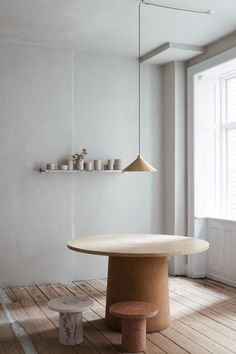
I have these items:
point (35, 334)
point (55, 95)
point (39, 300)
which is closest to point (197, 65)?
point (55, 95)

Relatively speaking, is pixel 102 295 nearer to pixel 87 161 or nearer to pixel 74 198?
pixel 74 198

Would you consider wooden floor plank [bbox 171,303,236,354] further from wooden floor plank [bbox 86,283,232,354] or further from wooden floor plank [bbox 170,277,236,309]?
wooden floor plank [bbox 170,277,236,309]

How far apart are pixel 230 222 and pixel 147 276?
2.06 meters

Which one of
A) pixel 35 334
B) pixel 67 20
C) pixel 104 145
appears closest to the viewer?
pixel 35 334

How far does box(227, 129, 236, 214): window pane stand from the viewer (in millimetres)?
6273

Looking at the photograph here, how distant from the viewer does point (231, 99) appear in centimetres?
634

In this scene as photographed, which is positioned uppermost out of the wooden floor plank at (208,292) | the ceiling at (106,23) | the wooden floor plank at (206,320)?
the ceiling at (106,23)

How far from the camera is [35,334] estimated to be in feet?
13.1

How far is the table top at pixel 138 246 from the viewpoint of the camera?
374 centimetres

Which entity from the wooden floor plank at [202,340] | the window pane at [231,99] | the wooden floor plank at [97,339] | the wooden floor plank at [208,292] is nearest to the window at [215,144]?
the window pane at [231,99]

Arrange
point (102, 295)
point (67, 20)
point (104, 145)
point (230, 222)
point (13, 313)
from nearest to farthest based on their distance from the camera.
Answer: point (13, 313) < point (67, 20) < point (102, 295) < point (230, 222) < point (104, 145)

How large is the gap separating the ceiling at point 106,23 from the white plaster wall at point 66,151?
15.6 inches

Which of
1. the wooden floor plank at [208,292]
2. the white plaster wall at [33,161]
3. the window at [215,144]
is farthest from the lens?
the window at [215,144]

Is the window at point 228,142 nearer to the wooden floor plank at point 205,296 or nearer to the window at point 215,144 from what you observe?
the window at point 215,144
